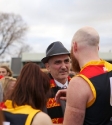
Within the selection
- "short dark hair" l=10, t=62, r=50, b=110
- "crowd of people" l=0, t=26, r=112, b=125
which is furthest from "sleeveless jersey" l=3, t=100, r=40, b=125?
"short dark hair" l=10, t=62, r=50, b=110

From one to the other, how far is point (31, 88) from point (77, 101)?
37 centimetres

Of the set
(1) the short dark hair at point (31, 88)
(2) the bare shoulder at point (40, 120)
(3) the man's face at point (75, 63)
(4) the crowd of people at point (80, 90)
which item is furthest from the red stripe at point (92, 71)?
(2) the bare shoulder at point (40, 120)

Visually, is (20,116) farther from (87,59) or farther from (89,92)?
(87,59)

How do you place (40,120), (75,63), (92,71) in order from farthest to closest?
(75,63)
(92,71)
(40,120)

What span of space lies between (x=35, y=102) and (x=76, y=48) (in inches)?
23.1

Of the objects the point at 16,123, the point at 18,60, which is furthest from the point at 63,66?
the point at 18,60

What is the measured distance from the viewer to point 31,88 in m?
2.32

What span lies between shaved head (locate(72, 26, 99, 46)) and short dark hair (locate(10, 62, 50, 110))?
0.44 meters

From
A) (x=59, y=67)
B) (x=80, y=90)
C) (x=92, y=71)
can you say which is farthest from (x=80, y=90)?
(x=59, y=67)

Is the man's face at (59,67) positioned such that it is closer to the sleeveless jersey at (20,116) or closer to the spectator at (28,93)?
the spectator at (28,93)

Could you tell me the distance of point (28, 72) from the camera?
95.0 inches

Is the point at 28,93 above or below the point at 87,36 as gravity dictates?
below

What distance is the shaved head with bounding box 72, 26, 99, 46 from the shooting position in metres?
2.52

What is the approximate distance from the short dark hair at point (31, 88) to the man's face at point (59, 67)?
1.34m
